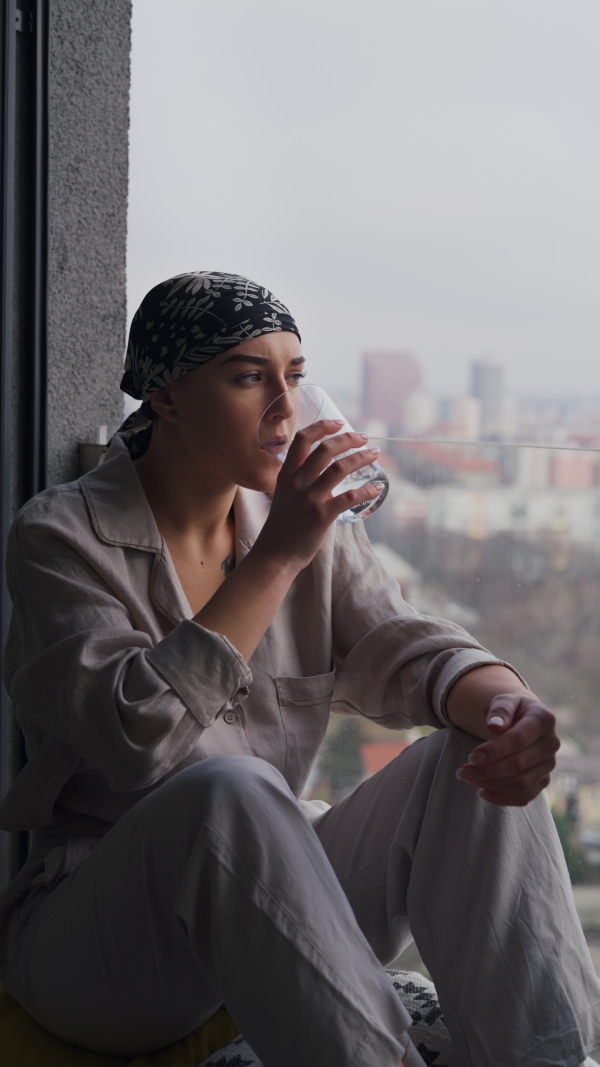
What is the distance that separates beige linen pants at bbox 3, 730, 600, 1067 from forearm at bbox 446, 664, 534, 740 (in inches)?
1.0

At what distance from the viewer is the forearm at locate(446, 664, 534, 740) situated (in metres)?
1.02

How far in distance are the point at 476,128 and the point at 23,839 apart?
14583 mm

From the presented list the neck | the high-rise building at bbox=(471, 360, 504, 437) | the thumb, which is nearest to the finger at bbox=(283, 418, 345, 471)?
the neck

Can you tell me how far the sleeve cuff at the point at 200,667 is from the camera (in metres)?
0.96

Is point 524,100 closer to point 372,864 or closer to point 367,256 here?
point 367,256

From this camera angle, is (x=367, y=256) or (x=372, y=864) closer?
(x=372, y=864)

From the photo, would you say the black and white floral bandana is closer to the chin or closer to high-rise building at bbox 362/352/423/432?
the chin

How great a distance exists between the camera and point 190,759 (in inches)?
43.9

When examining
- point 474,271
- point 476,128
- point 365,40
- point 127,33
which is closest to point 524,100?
point 476,128

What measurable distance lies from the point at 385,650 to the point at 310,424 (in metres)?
0.33

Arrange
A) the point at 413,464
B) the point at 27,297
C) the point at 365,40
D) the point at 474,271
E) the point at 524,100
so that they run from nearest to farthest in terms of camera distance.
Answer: the point at 27,297 → the point at 413,464 → the point at 365,40 → the point at 524,100 → the point at 474,271

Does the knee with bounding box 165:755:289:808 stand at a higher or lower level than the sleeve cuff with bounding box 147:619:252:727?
lower

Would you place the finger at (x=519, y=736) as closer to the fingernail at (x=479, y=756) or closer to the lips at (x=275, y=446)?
the fingernail at (x=479, y=756)

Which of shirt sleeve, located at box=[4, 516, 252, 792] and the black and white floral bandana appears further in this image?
the black and white floral bandana
